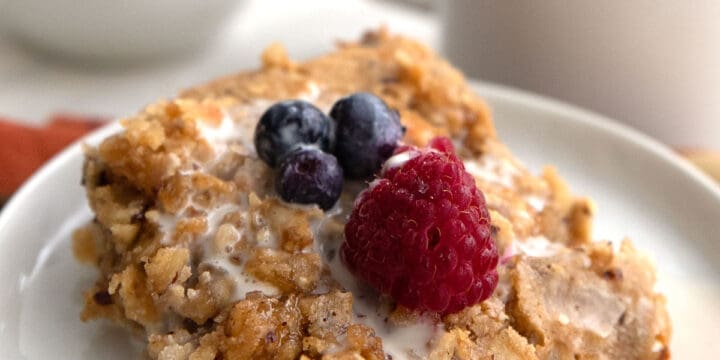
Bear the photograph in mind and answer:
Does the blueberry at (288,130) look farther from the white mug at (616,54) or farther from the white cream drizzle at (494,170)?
the white mug at (616,54)

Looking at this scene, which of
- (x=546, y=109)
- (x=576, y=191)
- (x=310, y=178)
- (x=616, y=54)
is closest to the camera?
(x=310, y=178)

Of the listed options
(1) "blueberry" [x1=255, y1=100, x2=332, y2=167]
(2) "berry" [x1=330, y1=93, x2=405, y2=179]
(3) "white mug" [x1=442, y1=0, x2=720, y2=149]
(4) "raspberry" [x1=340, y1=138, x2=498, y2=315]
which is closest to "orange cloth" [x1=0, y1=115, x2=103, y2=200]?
(1) "blueberry" [x1=255, y1=100, x2=332, y2=167]

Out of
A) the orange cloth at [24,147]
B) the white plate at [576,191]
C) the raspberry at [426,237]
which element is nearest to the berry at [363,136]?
the raspberry at [426,237]

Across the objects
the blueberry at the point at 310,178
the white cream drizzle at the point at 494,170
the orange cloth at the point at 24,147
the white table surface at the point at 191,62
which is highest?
the blueberry at the point at 310,178

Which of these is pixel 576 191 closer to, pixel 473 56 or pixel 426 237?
pixel 473 56

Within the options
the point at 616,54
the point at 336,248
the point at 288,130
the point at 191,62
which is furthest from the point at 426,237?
the point at 191,62

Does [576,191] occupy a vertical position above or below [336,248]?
below

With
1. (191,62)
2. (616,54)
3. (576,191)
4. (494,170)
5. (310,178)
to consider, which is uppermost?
(310,178)
